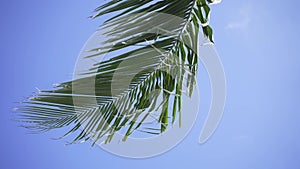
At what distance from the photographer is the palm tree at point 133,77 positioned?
100cm

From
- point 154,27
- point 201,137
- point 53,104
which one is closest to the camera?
point 154,27

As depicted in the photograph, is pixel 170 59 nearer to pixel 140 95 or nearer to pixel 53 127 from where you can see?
pixel 140 95

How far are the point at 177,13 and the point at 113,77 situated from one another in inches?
13.9

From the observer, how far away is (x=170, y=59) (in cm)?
117

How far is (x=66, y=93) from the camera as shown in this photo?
1198mm

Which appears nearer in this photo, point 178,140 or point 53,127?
point 178,140

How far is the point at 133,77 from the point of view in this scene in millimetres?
1262

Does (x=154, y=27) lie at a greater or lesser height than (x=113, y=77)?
greater

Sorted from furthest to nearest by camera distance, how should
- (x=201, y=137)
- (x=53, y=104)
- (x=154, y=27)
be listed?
(x=53, y=104) < (x=201, y=137) < (x=154, y=27)

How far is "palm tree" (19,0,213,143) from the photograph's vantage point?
1002 millimetres

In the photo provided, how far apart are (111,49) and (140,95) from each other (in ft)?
1.15

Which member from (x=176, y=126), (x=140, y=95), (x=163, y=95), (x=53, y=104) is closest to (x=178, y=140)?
(x=176, y=126)

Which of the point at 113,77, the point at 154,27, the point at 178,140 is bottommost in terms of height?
the point at 178,140

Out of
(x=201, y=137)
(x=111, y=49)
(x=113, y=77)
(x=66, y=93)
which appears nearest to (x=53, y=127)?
(x=66, y=93)
